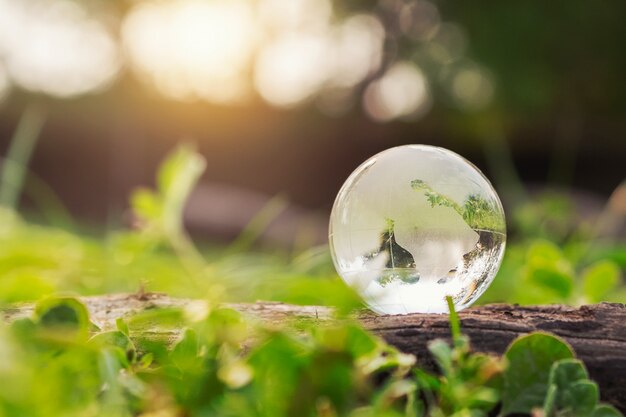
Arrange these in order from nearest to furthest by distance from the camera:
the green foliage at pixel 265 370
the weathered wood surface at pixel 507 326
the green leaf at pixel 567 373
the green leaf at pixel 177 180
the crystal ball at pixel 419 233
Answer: the green foliage at pixel 265 370 < the green leaf at pixel 567 373 < the weathered wood surface at pixel 507 326 < the crystal ball at pixel 419 233 < the green leaf at pixel 177 180

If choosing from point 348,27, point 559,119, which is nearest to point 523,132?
point 559,119

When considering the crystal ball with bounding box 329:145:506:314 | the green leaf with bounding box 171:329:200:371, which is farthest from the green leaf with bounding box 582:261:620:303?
the green leaf with bounding box 171:329:200:371

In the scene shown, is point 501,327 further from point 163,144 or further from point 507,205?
point 163,144

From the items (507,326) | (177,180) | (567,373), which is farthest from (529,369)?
(177,180)

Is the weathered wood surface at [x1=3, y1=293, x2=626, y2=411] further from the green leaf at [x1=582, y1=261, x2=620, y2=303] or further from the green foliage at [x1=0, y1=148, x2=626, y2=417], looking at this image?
the green leaf at [x1=582, y1=261, x2=620, y2=303]

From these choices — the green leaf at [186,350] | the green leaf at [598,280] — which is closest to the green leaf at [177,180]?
the green leaf at [598,280]

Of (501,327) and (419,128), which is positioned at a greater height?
(419,128)

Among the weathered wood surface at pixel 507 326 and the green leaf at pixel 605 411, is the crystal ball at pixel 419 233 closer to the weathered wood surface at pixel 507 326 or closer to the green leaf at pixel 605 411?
the weathered wood surface at pixel 507 326
